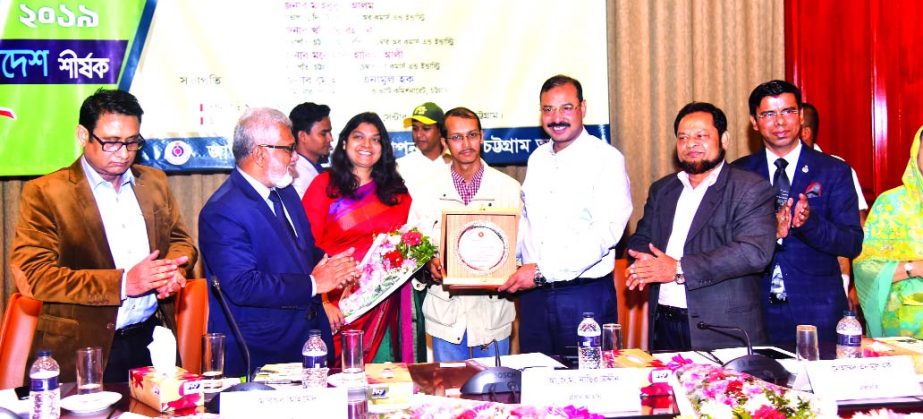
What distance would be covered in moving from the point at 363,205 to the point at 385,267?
405mm

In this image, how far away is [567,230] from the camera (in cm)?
385

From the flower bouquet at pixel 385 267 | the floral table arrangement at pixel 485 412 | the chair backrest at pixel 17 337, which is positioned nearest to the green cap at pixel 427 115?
the flower bouquet at pixel 385 267

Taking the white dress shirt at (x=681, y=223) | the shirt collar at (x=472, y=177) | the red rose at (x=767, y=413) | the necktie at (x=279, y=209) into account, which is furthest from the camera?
the shirt collar at (x=472, y=177)

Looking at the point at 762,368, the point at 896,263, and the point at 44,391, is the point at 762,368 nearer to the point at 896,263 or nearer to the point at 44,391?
the point at 896,263

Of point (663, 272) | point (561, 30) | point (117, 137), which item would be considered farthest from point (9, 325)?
point (561, 30)

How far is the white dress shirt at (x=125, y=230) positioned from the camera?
3.21 m

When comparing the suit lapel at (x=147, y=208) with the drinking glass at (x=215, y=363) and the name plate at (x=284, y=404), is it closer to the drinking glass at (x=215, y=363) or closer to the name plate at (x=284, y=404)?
the drinking glass at (x=215, y=363)

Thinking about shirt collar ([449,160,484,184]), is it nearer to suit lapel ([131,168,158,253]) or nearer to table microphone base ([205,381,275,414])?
suit lapel ([131,168,158,253])

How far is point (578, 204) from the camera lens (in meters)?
3.90

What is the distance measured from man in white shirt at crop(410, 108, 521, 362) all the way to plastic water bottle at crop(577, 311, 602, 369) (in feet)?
4.71

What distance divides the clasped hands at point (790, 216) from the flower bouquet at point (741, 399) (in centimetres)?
140

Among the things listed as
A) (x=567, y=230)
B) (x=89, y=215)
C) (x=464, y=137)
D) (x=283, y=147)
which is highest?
(x=464, y=137)

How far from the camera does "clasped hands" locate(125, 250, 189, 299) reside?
Result: 3.06m

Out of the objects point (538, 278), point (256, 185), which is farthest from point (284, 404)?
point (538, 278)
